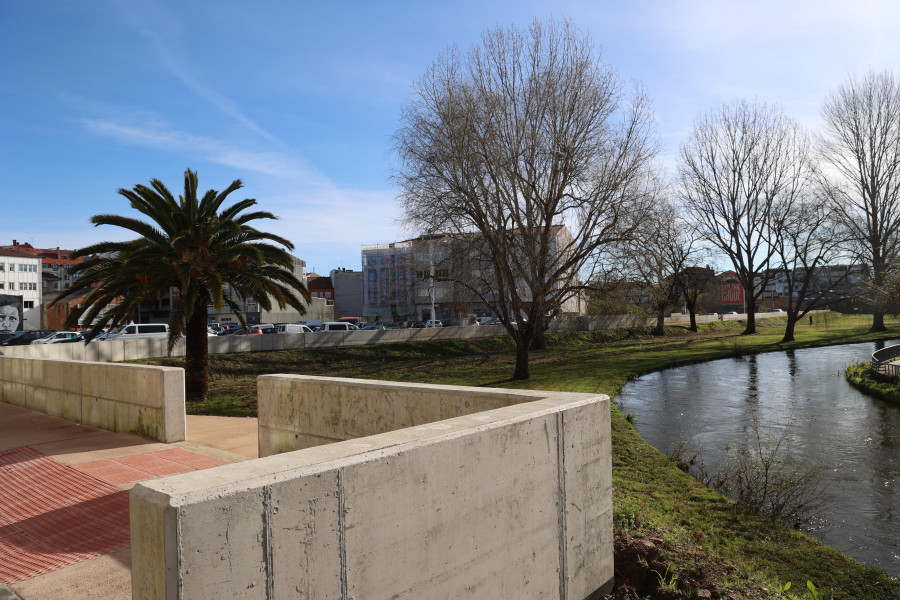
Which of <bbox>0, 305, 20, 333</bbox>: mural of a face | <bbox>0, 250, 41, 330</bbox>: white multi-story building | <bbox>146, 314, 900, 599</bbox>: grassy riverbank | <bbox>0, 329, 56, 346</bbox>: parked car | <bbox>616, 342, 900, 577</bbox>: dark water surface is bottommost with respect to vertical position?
<bbox>616, 342, 900, 577</bbox>: dark water surface

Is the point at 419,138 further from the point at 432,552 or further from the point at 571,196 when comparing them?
the point at 432,552

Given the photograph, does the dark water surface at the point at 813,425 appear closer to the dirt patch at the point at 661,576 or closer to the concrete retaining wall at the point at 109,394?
the dirt patch at the point at 661,576

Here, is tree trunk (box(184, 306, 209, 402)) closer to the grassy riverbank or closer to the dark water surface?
the grassy riverbank

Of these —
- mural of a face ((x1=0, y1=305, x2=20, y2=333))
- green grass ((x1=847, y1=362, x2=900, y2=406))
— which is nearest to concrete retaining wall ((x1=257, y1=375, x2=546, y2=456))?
green grass ((x1=847, y1=362, x2=900, y2=406))

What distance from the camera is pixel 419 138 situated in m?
21.7

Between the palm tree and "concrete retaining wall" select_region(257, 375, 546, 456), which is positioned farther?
the palm tree

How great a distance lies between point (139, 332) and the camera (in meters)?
29.8

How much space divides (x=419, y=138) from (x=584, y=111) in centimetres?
574

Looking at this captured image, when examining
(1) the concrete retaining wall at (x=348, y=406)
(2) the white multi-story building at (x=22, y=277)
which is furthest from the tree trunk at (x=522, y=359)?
(2) the white multi-story building at (x=22, y=277)

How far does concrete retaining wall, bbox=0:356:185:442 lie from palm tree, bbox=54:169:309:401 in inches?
134

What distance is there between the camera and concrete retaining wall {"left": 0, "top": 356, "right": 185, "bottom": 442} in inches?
365

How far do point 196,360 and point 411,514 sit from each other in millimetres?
16140

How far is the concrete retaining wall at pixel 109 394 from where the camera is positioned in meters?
9.27

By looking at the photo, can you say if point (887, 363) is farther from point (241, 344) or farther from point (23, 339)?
point (23, 339)
